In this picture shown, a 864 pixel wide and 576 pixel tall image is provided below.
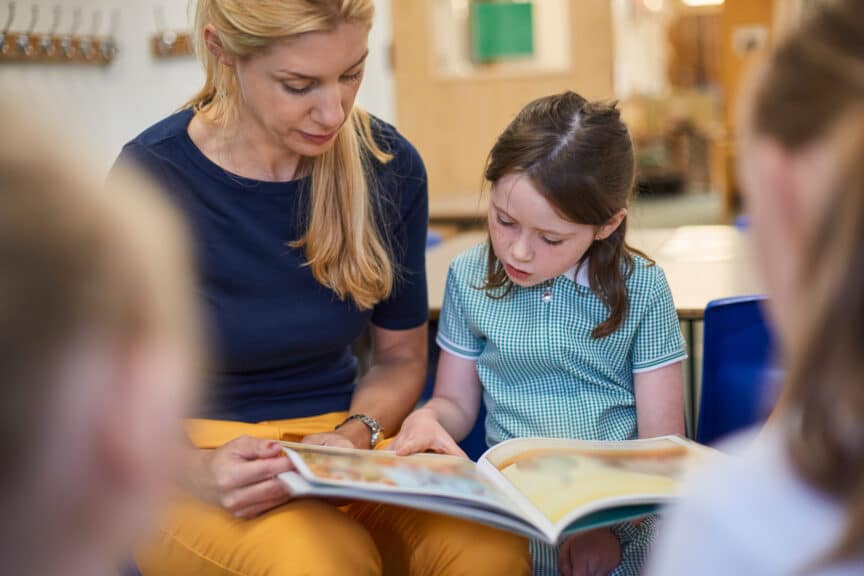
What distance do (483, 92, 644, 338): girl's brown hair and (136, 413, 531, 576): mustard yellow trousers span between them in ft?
1.29

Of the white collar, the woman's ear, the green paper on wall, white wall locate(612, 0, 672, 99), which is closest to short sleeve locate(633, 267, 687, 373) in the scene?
the white collar

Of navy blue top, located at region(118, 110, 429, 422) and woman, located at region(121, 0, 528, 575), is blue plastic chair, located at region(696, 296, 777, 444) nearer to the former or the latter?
woman, located at region(121, 0, 528, 575)

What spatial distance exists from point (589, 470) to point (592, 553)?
27 cm

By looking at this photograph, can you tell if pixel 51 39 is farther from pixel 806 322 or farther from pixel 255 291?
pixel 806 322

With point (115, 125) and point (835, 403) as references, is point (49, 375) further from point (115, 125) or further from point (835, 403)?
point (115, 125)

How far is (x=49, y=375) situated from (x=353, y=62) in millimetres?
1090

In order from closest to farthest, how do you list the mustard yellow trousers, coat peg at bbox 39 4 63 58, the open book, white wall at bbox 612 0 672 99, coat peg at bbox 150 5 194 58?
the open book → the mustard yellow trousers → coat peg at bbox 39 4 63 58 → coat peg at bbox 150 5 194 58 → white wall at bbox 612 0 672 99

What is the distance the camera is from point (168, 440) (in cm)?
57

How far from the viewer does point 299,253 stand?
160 cm

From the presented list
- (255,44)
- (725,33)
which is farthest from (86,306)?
(725,33)

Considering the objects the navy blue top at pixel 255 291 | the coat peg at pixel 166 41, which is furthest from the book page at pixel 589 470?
the coat peg at pixel 166 41

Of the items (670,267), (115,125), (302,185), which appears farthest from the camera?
(115,125)

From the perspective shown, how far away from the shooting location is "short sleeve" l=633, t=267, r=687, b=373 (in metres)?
1.54

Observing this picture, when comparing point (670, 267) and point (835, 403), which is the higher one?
point (835, 403)
